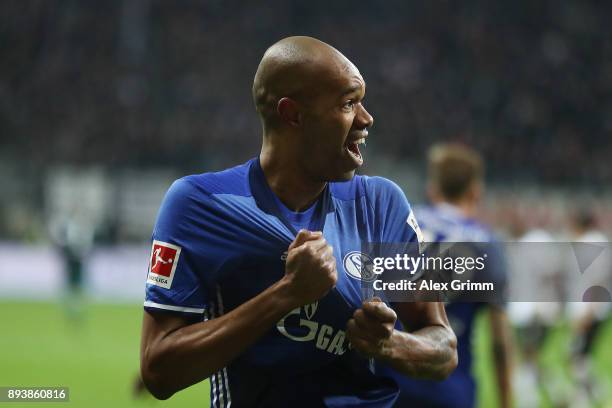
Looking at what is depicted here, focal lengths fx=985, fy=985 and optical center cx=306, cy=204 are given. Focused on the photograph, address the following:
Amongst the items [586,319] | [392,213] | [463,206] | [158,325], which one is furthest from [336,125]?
[586,319]

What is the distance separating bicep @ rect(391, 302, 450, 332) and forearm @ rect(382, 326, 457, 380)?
0.09 ft

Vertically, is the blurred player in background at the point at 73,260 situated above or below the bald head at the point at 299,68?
above

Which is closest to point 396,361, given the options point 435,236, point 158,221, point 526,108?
point 158,221

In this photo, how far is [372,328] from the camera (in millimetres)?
2549

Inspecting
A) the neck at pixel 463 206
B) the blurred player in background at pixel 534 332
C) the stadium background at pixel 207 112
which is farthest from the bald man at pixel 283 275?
the stadium background at pixel 207 112

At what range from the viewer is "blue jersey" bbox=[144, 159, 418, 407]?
108 inches

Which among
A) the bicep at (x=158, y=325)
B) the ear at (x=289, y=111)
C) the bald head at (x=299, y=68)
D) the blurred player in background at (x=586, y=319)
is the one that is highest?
the blurred player in background at (x=586, y=319)

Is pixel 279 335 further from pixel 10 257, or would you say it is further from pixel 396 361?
pixel 10 257

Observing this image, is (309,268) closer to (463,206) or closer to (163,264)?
(163,264)

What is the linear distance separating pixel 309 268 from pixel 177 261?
0.44 metres

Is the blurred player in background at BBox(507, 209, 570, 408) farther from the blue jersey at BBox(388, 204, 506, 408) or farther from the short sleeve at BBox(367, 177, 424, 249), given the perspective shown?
the short sleeve at BBox(367, 177, 424, 249)

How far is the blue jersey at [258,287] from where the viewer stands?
275cm

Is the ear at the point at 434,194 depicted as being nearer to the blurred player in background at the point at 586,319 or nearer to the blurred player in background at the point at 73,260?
the blurred player in background at the point at 586,319

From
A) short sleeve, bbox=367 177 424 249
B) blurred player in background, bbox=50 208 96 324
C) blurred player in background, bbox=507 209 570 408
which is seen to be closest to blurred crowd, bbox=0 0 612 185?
blurred player in background, bbox=50 208 96 324
